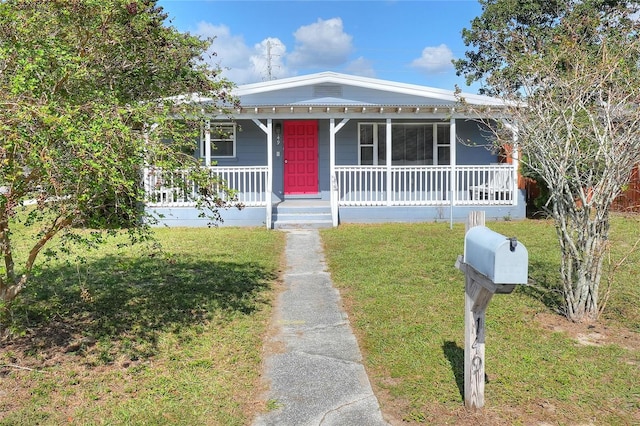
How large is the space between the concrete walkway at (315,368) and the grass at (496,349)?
0.16 m

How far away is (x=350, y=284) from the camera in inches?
281

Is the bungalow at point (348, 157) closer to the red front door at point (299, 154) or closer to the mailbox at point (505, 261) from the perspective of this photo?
the red front door at point (299, 154)

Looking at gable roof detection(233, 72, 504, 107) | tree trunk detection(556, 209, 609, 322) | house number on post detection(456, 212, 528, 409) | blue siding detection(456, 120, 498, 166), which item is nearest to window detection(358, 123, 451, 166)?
blue siding detection(456, 120, 498, 166)

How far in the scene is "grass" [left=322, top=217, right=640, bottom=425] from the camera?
3550 mm

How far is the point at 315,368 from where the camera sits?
432cm

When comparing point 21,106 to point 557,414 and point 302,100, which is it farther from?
point 302,100

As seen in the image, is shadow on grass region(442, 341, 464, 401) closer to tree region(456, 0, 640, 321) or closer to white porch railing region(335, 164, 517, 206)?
tree region(456, 0, 640, 321)

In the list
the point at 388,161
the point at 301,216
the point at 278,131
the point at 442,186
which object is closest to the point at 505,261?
the point at 301,216

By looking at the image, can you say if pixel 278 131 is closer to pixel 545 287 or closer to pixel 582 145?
pixel 545 287

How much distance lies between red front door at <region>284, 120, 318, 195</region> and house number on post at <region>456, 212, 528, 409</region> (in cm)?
1156

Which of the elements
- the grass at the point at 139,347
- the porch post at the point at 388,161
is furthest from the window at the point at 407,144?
the grass at the point at 139,347

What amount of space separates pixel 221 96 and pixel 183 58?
2.02ft

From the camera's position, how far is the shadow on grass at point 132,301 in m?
4.91

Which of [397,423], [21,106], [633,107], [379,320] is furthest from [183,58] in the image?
[633,107]
